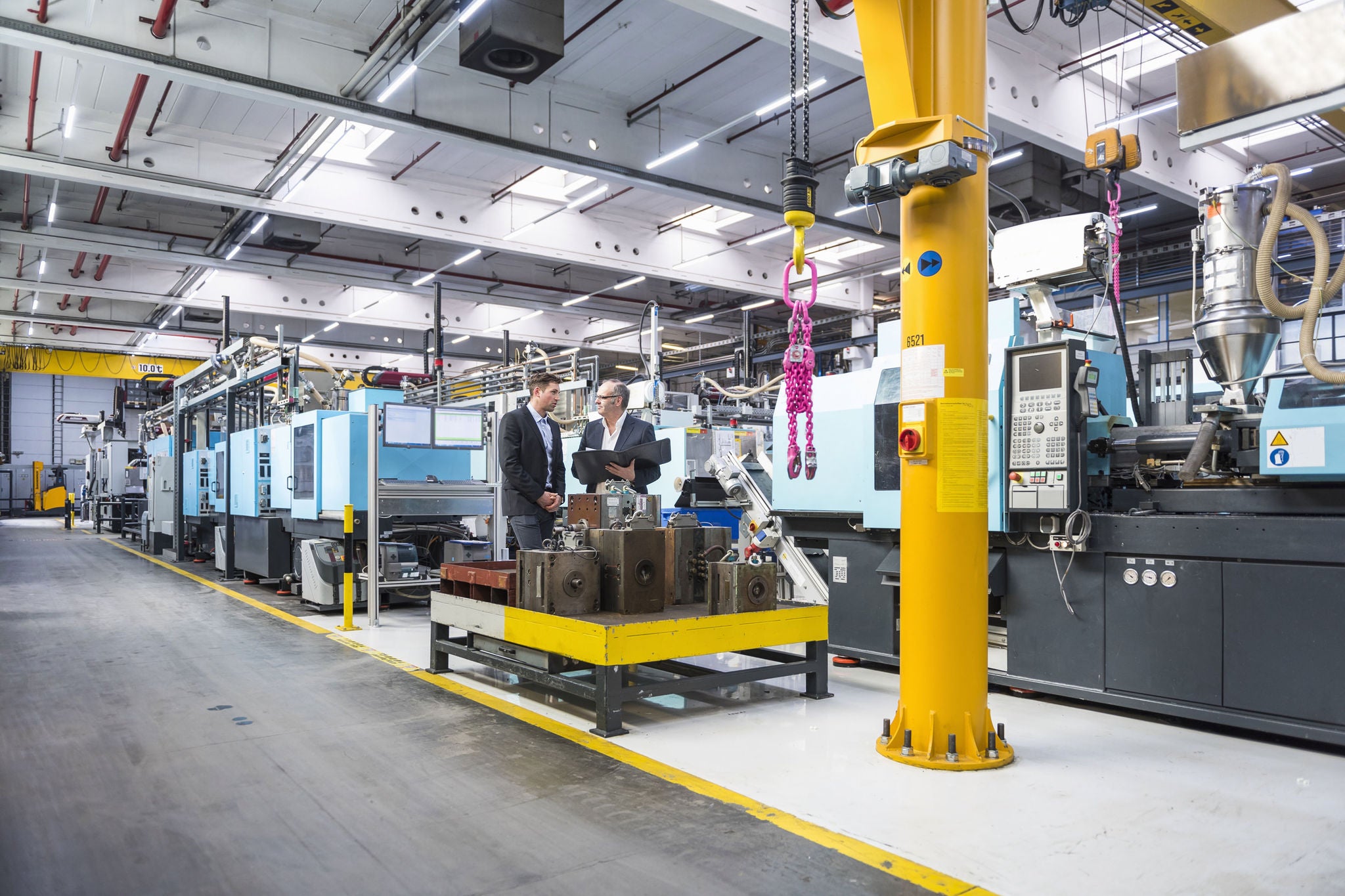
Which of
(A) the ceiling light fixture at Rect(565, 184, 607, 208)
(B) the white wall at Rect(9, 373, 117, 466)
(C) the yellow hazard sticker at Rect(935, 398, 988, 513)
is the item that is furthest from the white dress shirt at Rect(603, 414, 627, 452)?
(B) the white wall at Rect(9, 373, 117, 466)

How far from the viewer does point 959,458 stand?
3.42 metres

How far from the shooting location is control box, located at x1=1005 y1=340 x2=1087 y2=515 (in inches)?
160

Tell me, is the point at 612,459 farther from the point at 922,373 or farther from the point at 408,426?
the point at 408,426

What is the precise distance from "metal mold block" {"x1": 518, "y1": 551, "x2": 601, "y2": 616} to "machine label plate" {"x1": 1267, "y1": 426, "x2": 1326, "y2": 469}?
2891 millimetres

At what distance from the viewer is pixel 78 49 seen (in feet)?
20.9

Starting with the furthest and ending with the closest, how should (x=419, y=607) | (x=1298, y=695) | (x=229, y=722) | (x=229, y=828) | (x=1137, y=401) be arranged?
(x=419, y=607) < (x=1137, y=401) < (x=229, y=722) < (x=1298, y=695) < (x=229, y=828)

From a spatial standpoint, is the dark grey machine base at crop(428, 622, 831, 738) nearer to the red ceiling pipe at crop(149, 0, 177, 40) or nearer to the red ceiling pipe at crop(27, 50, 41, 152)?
the red ceiling pipe at crop(149, 0, 177, 40)

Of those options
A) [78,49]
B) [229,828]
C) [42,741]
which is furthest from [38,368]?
[229,828]

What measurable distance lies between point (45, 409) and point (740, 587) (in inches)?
1156

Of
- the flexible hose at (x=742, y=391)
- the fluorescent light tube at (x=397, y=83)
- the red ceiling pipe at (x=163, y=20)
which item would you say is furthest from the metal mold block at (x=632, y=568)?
the flexible hose at (x=742, y=391)

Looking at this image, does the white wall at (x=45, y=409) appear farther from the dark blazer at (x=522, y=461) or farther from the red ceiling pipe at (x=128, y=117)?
the dark blazer at (x=522, y=461)

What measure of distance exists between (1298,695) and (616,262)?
10.1 meters

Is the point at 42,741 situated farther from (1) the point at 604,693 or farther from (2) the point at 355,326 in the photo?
(2) the point at 355,326

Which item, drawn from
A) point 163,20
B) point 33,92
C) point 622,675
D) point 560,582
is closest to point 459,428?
point 163,20
